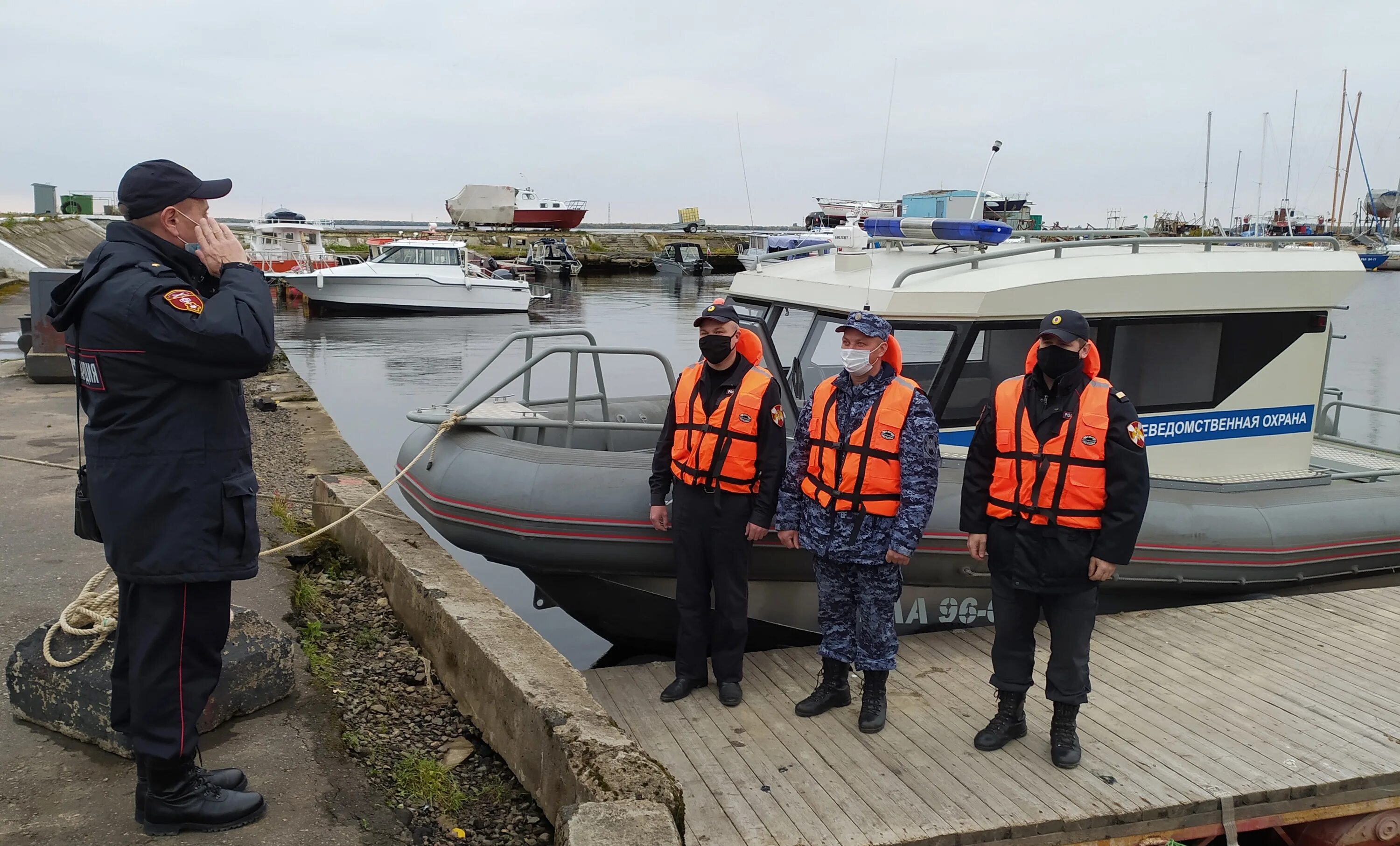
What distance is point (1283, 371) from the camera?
5816mm

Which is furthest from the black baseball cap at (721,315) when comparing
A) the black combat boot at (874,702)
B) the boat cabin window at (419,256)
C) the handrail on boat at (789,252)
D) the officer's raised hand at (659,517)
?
the boat cabin window at (419,256)

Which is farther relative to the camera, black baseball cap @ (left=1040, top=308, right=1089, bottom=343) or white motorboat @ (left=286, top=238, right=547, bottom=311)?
white motorboat @ (left=286, top=238, right=547, bottom=311)

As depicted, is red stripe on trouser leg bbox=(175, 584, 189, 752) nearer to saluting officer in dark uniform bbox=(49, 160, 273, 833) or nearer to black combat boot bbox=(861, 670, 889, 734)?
saluting officer in dark uniform bbox=(49, 160, 273, 833)

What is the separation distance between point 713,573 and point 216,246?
234cm

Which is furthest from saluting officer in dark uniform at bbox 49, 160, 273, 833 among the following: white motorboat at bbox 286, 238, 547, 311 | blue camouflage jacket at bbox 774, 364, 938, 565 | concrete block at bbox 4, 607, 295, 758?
white motorboat at bbox 286, 238, 547, 311

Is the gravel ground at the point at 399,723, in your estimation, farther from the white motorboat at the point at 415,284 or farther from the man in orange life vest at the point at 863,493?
the white motorboat at the point at 415,284

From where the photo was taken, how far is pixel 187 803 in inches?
110

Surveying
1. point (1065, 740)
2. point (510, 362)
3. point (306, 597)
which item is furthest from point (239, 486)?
point (510, 362)

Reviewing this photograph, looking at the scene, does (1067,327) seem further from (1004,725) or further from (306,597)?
(306,597)

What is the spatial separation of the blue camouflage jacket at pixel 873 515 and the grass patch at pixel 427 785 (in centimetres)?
148

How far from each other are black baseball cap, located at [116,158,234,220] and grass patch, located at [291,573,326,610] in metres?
2.54

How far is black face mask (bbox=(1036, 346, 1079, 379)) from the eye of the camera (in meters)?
3.52

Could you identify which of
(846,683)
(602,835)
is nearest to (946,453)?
(846,683)

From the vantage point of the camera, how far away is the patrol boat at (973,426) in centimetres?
488
